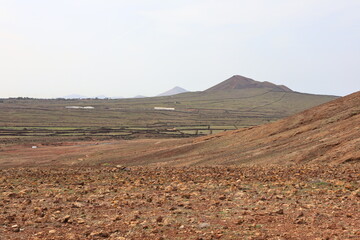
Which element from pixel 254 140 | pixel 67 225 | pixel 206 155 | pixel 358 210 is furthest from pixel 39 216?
pixel 254 140

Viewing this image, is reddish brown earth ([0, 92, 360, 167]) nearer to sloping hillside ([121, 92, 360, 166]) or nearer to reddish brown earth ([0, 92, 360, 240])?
sloping hillside ([121, 92, 360, 166])

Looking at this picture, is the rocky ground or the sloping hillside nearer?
the rocky ground

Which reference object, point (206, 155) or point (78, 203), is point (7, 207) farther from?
point (206, 155)

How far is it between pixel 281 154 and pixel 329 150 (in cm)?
371

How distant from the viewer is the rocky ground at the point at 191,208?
10.6m

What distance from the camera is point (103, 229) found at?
1115 centimetres

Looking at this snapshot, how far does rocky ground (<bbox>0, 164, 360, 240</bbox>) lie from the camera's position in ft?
34.7

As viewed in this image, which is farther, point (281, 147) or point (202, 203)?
point (281, 147)

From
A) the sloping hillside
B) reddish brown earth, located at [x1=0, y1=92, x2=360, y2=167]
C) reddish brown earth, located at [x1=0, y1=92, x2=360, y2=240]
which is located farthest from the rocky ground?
reddish brown earth, located at [x1=0, y1=92, x2=360, y2=167]

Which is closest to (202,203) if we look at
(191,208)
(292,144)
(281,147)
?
(191,208)

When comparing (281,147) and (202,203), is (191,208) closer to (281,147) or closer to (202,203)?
(202,203)

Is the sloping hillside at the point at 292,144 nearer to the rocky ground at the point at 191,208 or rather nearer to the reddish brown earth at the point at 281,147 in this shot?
the reddish brown earth at the point at 281,147

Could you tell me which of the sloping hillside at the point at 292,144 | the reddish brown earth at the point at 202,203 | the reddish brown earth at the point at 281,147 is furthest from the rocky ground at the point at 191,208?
the reddish brown earth at the point at 281,147

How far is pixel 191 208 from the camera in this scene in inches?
539
